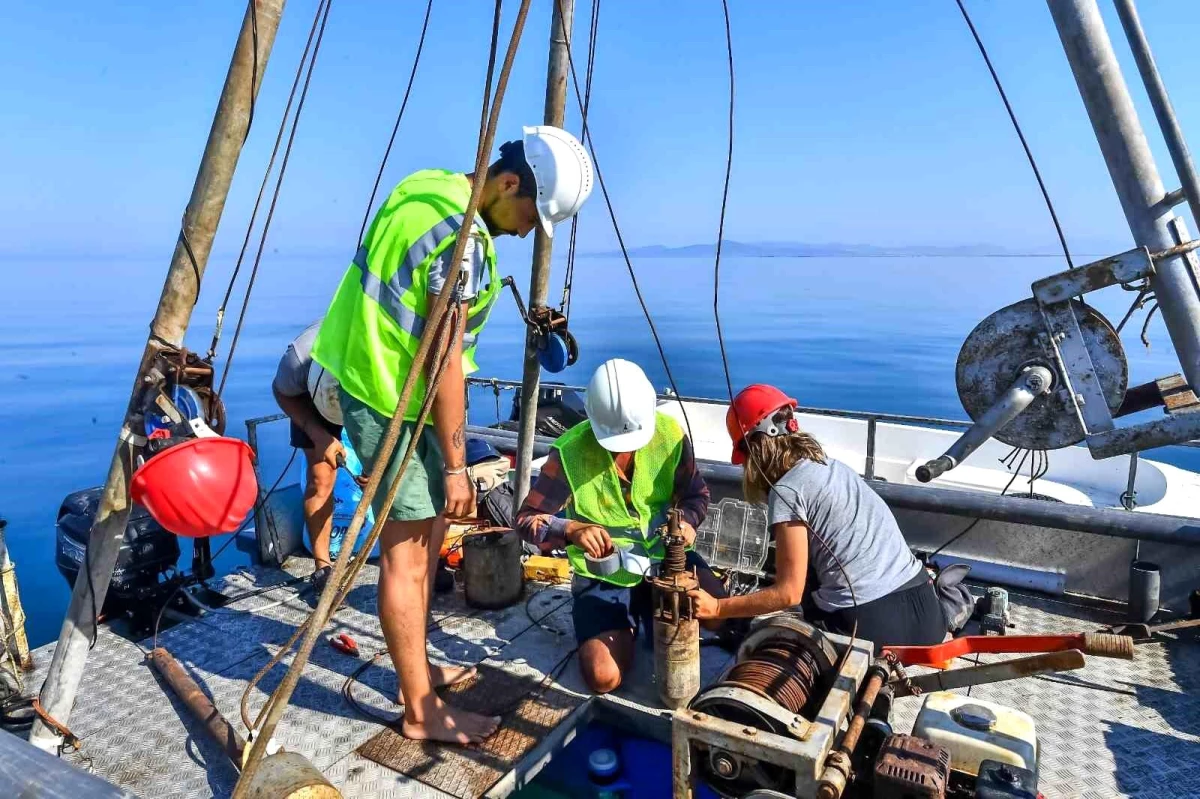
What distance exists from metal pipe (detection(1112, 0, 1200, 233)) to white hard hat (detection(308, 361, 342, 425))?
8.91 ft

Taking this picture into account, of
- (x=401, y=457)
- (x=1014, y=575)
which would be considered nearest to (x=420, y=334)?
(x=401, y=457)

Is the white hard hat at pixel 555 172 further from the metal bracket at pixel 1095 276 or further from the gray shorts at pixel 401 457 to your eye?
the metal bracket at pixel 1095 276

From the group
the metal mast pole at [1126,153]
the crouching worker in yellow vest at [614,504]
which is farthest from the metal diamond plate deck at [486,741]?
the metal mast pole at [1126,153]

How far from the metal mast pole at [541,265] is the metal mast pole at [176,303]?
144 centimetres

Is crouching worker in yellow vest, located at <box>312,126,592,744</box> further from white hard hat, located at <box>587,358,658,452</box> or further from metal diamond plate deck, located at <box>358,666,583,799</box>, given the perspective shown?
white hard hat, located at <box>587,358,658,452</box>

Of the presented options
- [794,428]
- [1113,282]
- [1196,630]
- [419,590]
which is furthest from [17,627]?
[1196,630]

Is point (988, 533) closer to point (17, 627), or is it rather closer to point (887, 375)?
point (17, 627)

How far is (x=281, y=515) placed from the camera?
3.86 metres

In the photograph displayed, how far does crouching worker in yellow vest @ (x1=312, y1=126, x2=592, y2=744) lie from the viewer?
6.57 ft

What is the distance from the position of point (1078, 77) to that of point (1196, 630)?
2390 mm

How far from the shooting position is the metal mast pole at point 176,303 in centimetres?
178

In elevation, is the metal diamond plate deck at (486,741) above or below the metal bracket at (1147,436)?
below

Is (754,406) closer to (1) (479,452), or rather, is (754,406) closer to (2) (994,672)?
(2) (994,672)

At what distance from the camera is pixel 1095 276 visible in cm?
184
